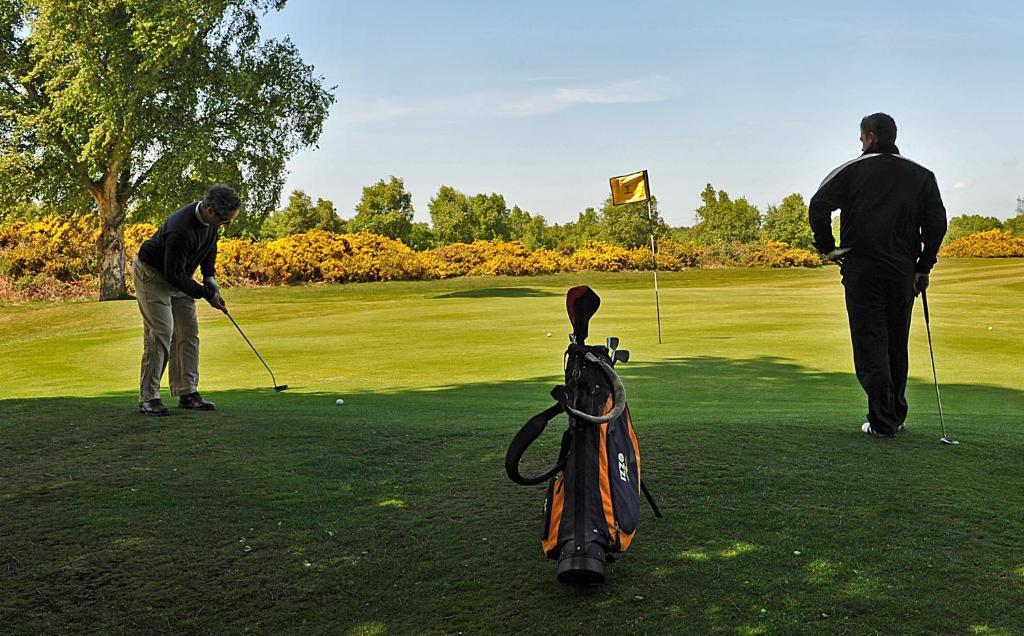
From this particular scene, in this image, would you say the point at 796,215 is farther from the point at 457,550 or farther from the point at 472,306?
the point at 457,550

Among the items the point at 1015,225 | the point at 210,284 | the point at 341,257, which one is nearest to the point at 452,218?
the point at 341,257

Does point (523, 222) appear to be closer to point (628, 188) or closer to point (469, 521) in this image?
point (628, 188)

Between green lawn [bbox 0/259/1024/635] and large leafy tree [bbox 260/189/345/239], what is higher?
large leafy tree [bbox 260/189/345/239]

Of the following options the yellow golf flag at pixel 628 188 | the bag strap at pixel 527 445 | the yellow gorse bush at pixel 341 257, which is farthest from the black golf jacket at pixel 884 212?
the yellow gorse bush at pixel 341 257

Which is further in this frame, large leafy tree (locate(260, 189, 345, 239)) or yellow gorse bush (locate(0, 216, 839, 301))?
large leafy tree (locate(260, 189, 345, 239))

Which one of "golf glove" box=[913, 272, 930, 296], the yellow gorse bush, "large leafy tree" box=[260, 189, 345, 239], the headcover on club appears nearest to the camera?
the headcover on club

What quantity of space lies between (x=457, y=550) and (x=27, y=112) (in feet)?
109

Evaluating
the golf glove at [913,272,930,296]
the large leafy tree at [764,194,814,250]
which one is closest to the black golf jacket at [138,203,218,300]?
the golf glove at [913,272,930,296]

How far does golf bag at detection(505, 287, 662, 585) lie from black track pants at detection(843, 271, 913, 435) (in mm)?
3367

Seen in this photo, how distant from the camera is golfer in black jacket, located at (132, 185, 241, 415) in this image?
26.4 feet

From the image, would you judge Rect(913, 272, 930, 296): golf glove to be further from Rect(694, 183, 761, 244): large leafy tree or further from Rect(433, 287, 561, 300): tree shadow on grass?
Rect(694, 183, 761, 244): large leafy tree

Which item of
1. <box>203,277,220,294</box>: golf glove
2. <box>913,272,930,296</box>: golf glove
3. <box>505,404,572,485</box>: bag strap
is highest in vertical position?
<box>203,277,220,294</box>: golf glove

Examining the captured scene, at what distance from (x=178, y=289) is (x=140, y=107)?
27506mm

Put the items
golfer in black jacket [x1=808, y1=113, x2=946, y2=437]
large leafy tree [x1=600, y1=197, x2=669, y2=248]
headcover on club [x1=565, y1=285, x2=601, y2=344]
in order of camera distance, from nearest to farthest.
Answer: headcover on club [x1=565, y1=285, x2=601, y2=344]
golfer in black jacket [x1=808, y1=113, x2=946, y2=437]
large leafy tree [x1=600, y1=197, x2=669, y2=248]
